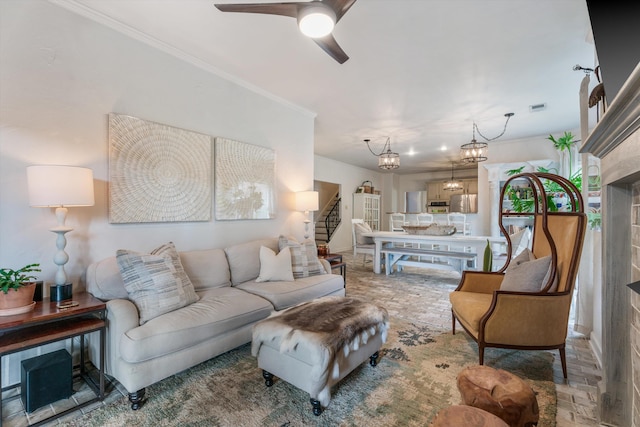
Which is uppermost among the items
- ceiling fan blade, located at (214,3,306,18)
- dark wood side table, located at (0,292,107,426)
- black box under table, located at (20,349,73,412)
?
ceiling fan blade, located at (214,3,306,18)

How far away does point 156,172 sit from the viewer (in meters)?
2.60

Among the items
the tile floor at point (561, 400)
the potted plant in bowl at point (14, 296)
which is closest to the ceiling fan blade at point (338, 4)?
the potted plant in bowl at point (14, 296)

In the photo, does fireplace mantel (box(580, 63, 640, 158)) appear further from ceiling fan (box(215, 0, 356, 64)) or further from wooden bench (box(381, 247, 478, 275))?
wooden bench (box(381, 247, 478, 275))

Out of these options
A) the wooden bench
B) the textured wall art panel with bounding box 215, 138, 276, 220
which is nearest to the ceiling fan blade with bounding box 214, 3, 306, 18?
the textured wall art panel with bounding box 215, 138, 276, 220

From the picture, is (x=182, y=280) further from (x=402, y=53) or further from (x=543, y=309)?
(x=402, y=53)

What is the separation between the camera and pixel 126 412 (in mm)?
1658

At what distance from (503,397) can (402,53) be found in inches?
109

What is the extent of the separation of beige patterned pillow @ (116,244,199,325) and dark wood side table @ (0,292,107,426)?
0.20 metres

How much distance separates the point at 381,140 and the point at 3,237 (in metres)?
5.47

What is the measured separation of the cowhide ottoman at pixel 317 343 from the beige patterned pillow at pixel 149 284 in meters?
0.68

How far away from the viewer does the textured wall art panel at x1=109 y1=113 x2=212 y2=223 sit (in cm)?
236

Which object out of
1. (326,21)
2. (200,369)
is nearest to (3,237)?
(200,369)

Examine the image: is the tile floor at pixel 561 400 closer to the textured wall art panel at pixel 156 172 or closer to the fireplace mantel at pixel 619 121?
the textured wall art panel at pixel 156 172

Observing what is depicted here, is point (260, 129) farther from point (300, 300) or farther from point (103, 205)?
point (300, 300)
